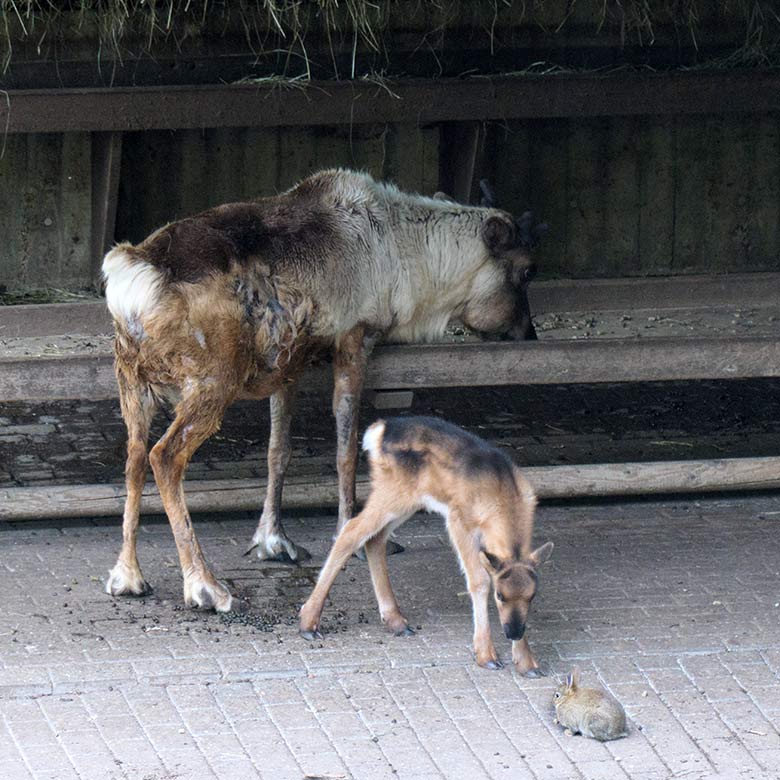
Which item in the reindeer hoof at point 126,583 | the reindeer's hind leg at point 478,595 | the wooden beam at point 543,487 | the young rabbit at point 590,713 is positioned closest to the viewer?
the young rabbit at point 590,713

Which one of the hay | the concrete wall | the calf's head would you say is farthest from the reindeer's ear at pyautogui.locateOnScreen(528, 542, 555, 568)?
the concrete wall

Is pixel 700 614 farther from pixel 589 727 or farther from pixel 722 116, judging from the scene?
pixel 722 116

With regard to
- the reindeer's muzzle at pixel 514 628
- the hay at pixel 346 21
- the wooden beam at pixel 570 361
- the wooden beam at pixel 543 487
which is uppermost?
the hay at pixel 346 21

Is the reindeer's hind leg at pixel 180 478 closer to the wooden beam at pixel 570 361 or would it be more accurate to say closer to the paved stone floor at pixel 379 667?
the paved stone floor at pixel 379 667

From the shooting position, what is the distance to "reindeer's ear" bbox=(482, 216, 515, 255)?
730 centimetres

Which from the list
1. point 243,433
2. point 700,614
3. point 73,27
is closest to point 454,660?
point 700,614

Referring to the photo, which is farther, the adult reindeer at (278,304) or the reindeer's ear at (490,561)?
the adult reindeer at (278,304)

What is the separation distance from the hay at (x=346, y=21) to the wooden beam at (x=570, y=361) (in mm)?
2019

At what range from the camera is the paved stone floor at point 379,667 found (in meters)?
4.86

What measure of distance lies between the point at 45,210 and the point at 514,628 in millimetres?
6753

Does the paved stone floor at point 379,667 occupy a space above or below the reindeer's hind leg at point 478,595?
below

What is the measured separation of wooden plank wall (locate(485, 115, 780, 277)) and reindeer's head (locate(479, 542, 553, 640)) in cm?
614

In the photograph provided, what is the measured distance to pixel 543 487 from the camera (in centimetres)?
714

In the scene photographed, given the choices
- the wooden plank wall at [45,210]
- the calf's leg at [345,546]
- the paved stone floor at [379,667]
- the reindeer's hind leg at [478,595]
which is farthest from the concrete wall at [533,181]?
the reindeer's hind leg at [478,595]
